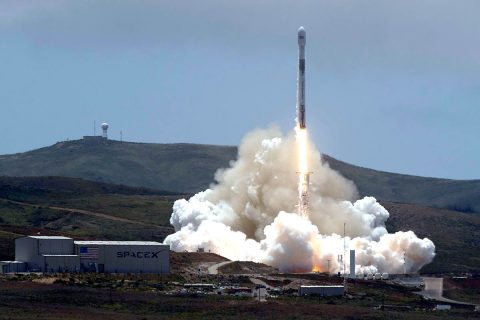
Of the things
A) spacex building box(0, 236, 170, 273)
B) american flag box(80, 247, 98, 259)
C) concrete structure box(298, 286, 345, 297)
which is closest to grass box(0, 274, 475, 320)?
concrete structure box(298, 286, 345, 297)

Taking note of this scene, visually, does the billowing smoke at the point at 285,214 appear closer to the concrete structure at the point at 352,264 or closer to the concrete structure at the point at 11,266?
Answer: the concrete structure at the point at 352,264

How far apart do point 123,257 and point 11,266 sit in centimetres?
1145

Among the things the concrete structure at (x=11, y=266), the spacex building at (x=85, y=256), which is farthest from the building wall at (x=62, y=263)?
the concrete structure at (x=11, y=266)

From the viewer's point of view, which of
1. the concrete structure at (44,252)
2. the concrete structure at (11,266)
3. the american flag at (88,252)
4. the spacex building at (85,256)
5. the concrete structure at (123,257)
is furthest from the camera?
Answer: the concrete structure at (123,257)

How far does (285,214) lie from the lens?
143m

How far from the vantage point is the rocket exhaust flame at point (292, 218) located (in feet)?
474

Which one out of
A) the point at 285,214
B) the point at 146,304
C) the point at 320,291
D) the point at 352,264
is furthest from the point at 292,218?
the point at 146,304

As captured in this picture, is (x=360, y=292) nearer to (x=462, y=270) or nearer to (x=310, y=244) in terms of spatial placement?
(x=310, y=244)

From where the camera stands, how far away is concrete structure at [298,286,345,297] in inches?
4850

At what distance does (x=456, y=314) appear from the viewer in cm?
11406

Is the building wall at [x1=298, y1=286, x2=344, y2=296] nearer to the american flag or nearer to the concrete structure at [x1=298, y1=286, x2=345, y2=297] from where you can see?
the concrete structure at [x1=298, y1=286, x2=345, y2=297]

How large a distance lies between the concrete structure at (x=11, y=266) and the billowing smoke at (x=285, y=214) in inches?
1100

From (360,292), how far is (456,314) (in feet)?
56.3

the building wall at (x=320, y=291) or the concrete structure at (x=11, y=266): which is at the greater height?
the concrete structure at (x=11, y=266)
